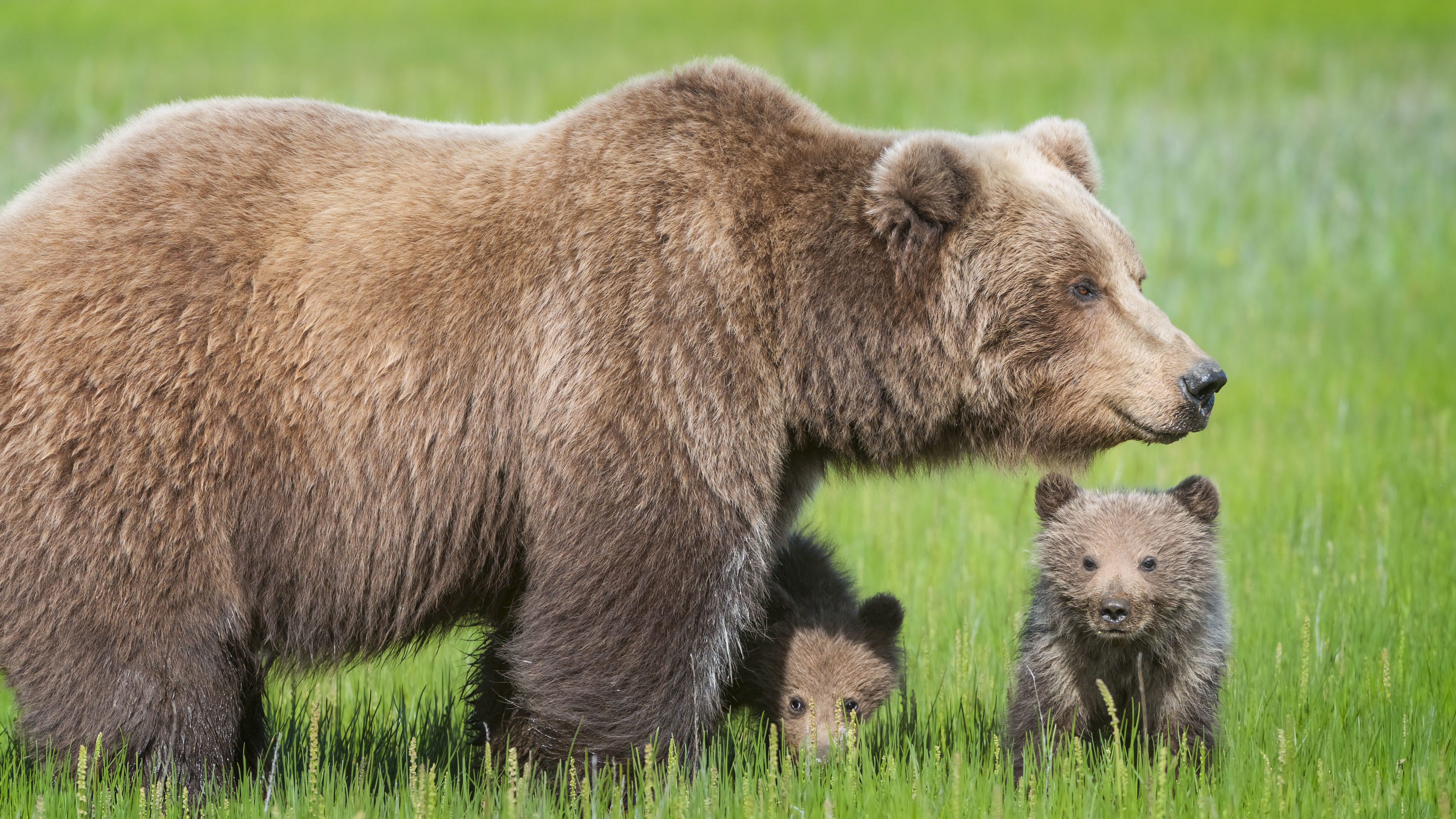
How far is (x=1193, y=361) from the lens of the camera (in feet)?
14.7

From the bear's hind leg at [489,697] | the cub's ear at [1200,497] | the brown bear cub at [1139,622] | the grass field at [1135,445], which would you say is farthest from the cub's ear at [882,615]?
the bear's hind leg at [489,697]

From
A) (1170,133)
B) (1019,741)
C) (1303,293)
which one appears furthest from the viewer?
(1170,133)

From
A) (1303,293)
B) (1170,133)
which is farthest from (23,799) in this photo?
(1170,133)

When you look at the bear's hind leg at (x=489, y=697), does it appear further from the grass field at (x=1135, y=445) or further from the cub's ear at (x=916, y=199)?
the cub's ear at (x=916, y=199)

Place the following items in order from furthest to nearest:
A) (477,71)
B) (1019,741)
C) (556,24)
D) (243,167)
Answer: (556,24), (477,71), (1019,741), (243,167)

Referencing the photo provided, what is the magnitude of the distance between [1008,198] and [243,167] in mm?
2609

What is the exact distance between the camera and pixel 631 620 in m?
4.25

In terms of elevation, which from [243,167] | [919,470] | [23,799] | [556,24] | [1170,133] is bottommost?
[23,799]

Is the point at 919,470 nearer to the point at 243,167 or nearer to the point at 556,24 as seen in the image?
the point at 243,167

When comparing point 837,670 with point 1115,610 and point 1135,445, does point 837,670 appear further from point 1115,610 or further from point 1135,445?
point 1135,445

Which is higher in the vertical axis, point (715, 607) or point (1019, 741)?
point (715, 607)

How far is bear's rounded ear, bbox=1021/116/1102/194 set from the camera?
17.2 ft

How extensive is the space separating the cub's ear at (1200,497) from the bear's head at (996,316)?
0.37 metres

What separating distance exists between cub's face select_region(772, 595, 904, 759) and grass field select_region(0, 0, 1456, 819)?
0.53 feet
